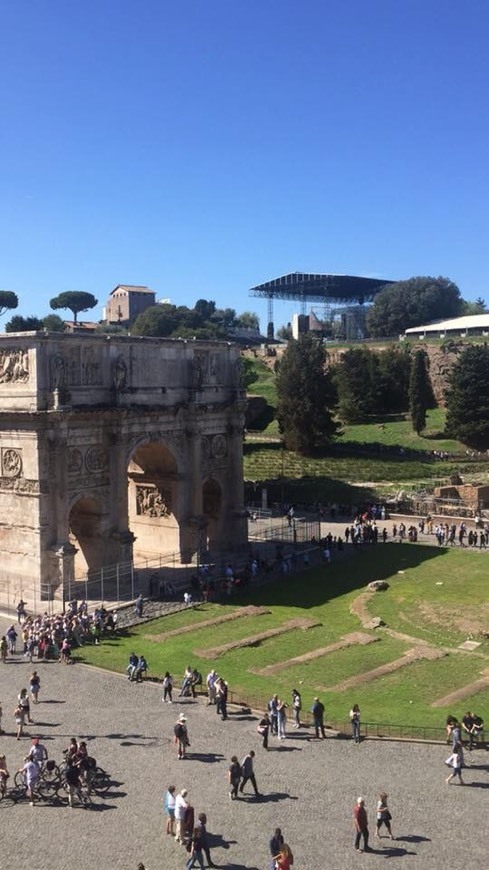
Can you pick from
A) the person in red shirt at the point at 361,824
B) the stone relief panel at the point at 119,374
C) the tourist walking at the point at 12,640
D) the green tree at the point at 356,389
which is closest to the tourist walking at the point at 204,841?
the person in red shirt at the point at 361,824

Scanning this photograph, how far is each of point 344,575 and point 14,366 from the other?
17142 millimetres

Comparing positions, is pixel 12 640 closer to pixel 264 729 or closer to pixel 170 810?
pixel 264 729

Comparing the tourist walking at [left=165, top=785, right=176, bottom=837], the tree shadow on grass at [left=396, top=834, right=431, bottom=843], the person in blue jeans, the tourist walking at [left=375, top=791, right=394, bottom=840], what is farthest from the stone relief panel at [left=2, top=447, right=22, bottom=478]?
the tree shadow on grass at [left=396, top=834, right=431, bottom=843]

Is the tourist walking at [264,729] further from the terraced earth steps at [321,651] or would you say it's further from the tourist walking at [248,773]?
the terraced earth steps at [321,651]

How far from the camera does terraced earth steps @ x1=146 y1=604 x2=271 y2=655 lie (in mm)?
32156

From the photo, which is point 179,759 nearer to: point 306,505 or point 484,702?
point 484,702

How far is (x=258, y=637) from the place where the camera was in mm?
31219

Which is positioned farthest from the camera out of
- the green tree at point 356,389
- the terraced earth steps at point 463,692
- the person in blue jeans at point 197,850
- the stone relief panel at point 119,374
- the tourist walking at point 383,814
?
the green tree at point 356,389

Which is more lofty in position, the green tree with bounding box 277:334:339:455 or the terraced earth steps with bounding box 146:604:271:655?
the green tree with bounding box 277:334:339:455

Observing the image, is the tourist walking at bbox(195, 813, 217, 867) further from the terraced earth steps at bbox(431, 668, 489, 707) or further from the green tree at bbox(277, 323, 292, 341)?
the green tree at bbox(277, 323, 292, 341)

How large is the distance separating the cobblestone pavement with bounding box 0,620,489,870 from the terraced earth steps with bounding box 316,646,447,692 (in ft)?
10.5

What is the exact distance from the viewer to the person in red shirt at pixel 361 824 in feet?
54.7

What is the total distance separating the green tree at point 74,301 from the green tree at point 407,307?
4883 centimetres

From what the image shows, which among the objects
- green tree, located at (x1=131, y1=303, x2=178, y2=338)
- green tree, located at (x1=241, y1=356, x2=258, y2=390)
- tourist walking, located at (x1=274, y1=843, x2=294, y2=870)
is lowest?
tourist walking, located at (x1=274, y1=843, x2=294, y2=870)
